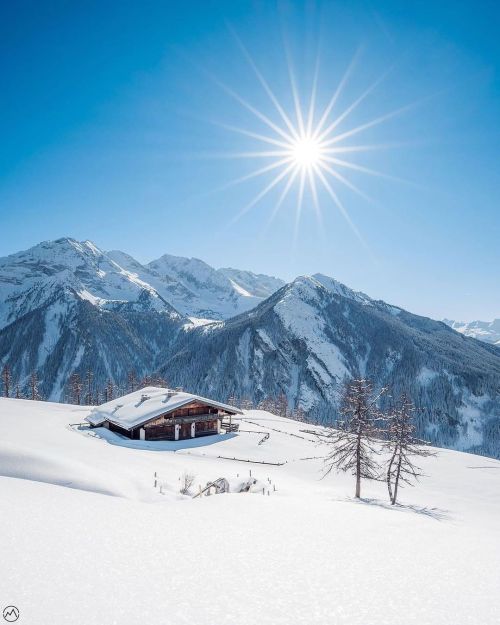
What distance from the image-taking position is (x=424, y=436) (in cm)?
17538

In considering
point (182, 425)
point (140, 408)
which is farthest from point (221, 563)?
point (182, 425)

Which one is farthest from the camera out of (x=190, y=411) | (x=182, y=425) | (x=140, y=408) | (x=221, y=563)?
(x=190, y=411)

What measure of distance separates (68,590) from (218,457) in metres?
35.9

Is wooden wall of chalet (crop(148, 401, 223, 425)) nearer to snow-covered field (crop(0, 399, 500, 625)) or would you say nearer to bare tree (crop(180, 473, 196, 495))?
bare tree (crop(180, 473, 196, 495))

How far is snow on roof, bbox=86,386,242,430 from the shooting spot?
1758 inches

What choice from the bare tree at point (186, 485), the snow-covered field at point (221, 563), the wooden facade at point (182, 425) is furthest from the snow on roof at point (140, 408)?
the snow-covered field at point (221, 563)

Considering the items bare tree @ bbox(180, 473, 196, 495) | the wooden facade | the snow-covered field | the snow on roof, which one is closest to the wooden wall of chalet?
the wooden facade

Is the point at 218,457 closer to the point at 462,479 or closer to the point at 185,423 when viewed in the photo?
the point at 185,423

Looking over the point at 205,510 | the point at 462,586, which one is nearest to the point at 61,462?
the point at 205,510

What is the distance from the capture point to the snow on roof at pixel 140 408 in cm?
4466

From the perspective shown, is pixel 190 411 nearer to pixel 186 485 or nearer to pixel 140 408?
pixel 140 408

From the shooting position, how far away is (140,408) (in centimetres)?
4728

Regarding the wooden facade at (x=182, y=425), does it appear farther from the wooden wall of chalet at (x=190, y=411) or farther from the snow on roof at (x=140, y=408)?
the snow on roof at (x=140, y=408)

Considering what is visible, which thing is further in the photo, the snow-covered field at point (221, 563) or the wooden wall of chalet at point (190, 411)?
the wooden wall of chalet at point (190, 411)
